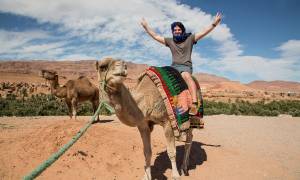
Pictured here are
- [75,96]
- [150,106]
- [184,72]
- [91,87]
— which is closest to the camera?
[150,106]

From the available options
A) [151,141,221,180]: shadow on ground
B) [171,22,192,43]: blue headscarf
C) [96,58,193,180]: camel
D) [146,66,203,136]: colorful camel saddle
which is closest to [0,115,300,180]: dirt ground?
[151,141,221,180]: shadow on ground

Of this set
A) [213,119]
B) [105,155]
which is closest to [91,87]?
[213,119]

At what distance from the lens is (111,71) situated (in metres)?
3.77

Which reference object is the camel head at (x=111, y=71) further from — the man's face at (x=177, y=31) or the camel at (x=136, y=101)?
the man's face at (x=177, y=31)

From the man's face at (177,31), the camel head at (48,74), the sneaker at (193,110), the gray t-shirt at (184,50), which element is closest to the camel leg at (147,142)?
the sneaker at (193,110)

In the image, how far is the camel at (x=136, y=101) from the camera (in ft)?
12.4

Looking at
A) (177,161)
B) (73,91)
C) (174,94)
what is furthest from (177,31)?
(73,91)

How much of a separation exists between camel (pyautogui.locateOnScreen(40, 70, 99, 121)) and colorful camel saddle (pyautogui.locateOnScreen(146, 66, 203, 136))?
7845mm

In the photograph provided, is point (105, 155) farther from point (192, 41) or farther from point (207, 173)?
point (192, 41)

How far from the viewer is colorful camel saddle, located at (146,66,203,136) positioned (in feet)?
17.6

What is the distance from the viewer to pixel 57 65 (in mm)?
165375

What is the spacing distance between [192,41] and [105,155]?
3.20 metres

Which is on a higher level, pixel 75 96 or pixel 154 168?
pixel 75 96

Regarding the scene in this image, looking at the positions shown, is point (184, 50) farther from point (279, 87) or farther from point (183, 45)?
point (279, 87)
